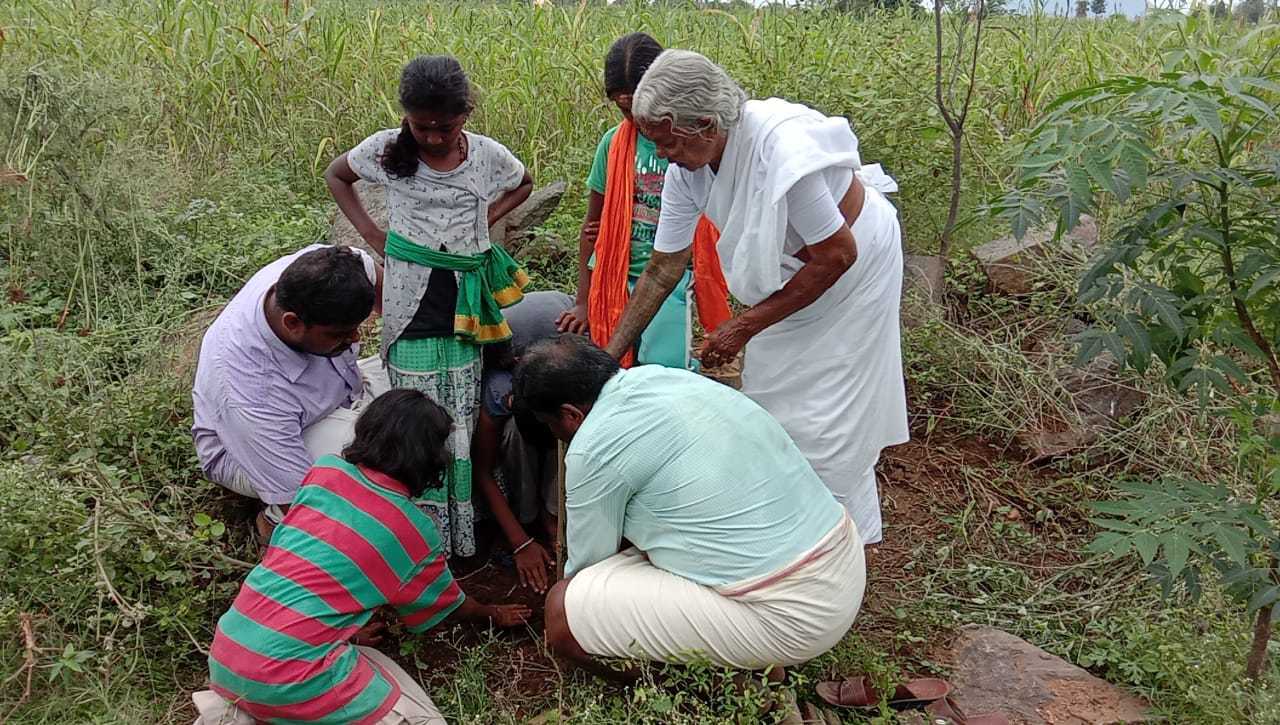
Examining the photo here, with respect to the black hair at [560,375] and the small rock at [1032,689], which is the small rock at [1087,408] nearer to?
the small rock at [1032,689]

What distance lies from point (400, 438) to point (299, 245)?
243cm

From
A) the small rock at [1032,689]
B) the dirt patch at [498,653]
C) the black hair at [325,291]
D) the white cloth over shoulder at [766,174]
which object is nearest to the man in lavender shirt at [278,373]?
the black hair at [325,291]

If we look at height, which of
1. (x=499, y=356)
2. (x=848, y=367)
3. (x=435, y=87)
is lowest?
(x=499, y=356)

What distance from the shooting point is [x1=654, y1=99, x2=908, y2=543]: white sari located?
241cm

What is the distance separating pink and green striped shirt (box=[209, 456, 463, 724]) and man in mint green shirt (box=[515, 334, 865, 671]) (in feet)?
1.41

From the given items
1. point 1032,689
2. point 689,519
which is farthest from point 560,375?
point 1032,689

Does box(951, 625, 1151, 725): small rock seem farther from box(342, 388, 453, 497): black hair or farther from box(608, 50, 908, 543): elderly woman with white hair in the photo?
box(342, 388, 453, 497): black hair

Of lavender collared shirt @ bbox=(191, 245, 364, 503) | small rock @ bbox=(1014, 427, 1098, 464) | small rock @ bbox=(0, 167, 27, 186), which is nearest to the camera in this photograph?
lavender collared shirt @ bbox=(191, 245, 364, 503)

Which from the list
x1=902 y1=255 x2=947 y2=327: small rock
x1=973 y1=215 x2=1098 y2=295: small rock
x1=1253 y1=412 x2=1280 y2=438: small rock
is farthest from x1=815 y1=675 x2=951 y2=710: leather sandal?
x1=973 y1=215 x2=1098 y2=295: small rock

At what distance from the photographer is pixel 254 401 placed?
2.71 meters

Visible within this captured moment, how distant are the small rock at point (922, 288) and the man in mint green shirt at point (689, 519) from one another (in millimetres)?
2025

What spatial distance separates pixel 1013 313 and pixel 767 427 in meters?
2.52

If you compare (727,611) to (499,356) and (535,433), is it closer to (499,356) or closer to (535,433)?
(535,433)

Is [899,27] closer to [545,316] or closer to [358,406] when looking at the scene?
[545,316]
